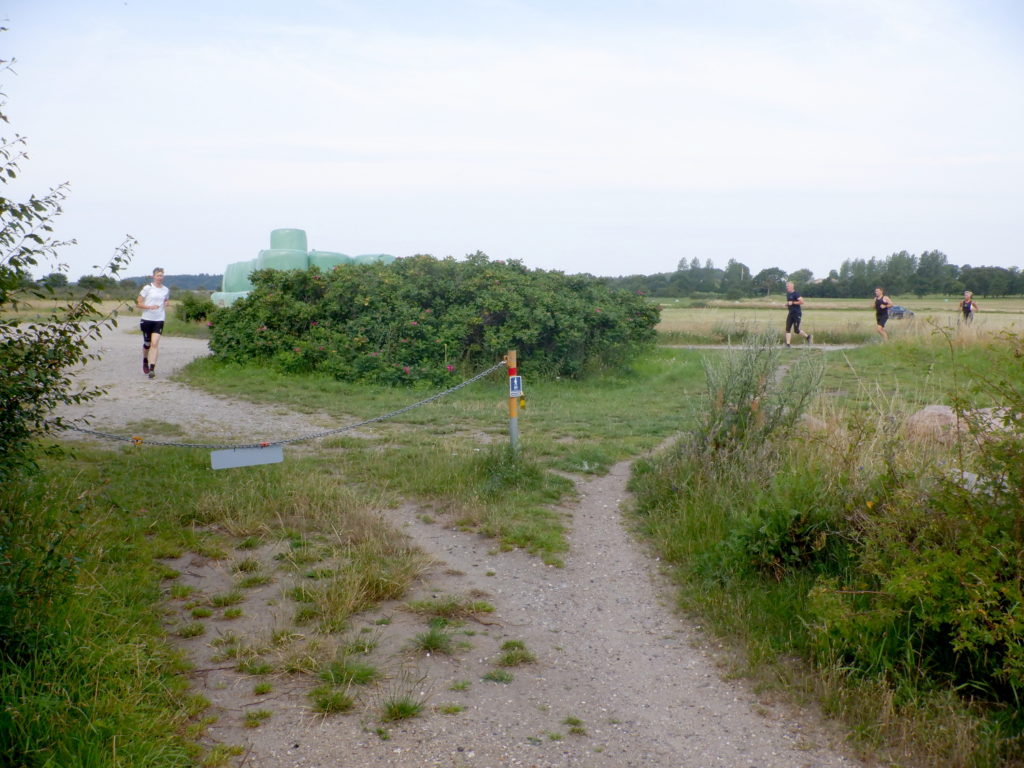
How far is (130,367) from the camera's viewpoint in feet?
51.8

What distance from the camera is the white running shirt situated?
13.4 metres

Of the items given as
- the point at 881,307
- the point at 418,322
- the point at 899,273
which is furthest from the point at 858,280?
the point at 418,322

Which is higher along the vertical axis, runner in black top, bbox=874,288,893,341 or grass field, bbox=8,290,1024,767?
runner in black top, bbox=874,288,893,341

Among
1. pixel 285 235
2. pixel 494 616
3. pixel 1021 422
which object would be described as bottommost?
pixel 494 616

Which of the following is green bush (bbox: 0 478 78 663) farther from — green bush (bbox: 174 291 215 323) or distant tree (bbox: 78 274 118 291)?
green bush (bbox: 174 291 215 323)

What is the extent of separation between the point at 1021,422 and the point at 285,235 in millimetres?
23235

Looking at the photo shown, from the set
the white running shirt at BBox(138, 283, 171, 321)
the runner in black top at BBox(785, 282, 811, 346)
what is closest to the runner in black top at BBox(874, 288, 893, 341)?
the runner in black top at BBox(785, 282, 811, 346)

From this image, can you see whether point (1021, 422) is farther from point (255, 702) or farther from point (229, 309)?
point (229, 309)

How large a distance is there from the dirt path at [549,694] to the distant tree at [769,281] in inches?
1947

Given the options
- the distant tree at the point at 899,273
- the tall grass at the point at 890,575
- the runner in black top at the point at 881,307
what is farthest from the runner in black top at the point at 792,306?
the distant tree at the point at 899,273

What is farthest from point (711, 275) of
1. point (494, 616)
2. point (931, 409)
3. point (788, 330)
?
point (494, 616)

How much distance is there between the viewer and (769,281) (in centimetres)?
5288

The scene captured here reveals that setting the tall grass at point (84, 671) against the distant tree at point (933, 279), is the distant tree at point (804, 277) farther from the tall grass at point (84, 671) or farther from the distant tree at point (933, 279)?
the tall grass at point (84, 671)

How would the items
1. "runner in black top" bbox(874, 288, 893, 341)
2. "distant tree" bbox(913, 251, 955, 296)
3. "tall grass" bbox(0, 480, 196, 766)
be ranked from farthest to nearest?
"distant tree" bbox(913, 251, 955, 296) → "runner in black top" bbox(874, 288, 893, 341) → "tall grass" bbox(0, 480, 196, 766)
